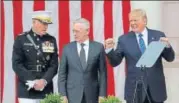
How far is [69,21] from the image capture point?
6.56 m

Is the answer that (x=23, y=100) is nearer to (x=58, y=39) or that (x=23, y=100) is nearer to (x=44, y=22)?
(x=44, y=22)

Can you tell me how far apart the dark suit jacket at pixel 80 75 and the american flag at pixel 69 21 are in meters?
1.44

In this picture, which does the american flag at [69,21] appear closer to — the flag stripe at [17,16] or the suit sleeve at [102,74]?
the flag stripe at [17,16]

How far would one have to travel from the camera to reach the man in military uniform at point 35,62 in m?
5.31

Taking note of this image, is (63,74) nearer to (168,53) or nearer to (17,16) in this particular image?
(168,53)

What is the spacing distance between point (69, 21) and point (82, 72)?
5.23ft

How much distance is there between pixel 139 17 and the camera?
4.88 meters

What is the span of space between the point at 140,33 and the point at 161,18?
1550mm

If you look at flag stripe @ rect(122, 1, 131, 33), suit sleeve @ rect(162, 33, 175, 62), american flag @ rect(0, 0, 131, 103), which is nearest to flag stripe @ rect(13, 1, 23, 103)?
american flag @ rect(0, 0, 131, 103)

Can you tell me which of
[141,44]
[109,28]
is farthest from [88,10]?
[141,44]

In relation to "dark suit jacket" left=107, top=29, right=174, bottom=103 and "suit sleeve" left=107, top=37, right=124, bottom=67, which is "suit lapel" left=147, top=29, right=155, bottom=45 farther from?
"suit sleeve" left=107, top=37, right=124, bottom=67

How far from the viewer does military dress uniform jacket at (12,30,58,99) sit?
5332 mm

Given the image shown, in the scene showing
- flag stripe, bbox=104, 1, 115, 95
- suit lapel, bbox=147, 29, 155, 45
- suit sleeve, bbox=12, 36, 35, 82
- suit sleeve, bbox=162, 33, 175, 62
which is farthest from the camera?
flag stripe, bbox=104, 1, 115, 95

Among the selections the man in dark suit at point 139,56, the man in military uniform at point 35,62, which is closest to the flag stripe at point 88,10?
the man in military uniform at point 35,62
